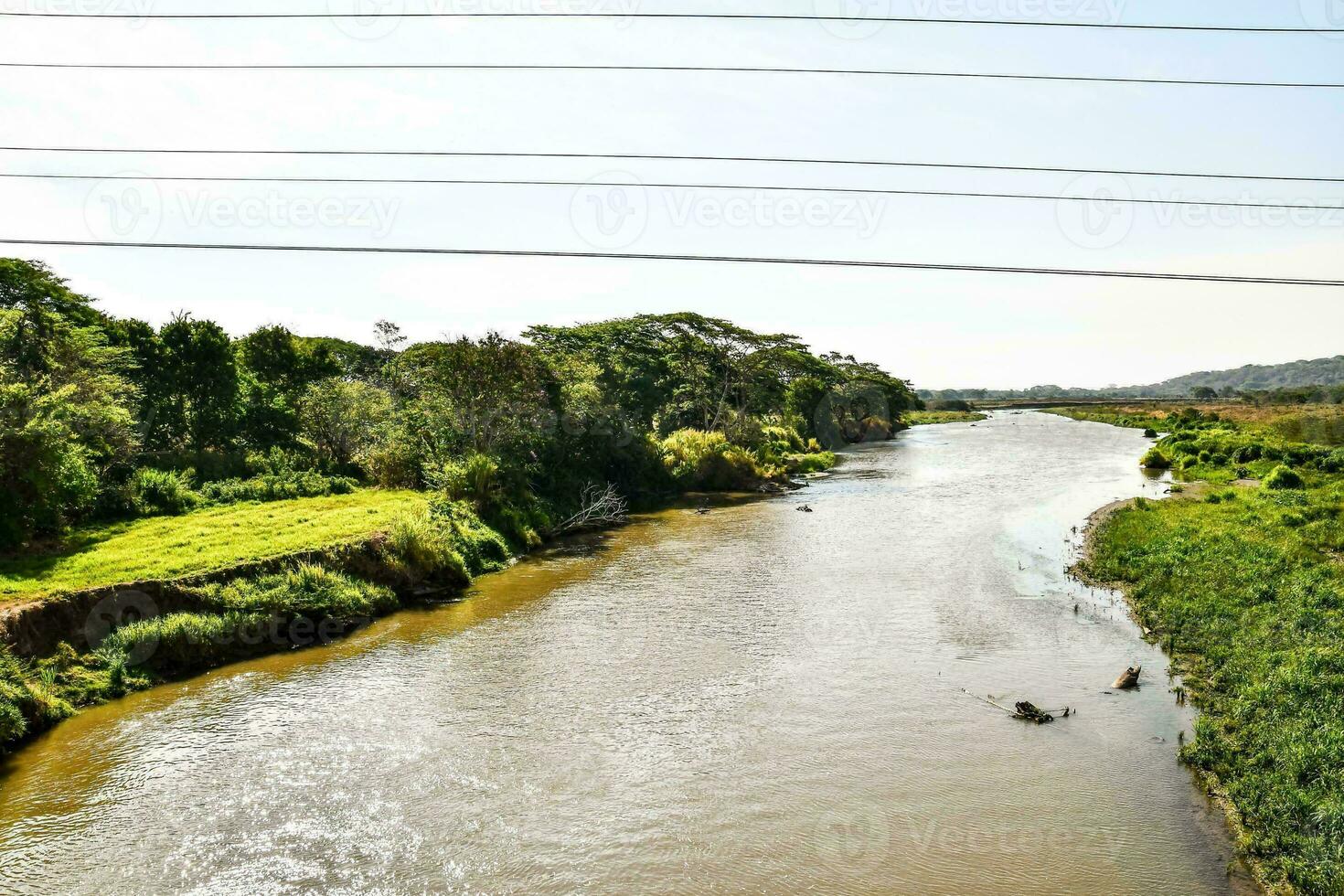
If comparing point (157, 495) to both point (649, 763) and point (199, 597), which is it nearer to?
point (199, 597)

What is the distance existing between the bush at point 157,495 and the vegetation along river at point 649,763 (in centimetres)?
879

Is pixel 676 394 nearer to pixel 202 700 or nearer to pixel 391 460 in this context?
pixel 391 460

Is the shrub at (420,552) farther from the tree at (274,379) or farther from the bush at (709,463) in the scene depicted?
the bush at (709,463)

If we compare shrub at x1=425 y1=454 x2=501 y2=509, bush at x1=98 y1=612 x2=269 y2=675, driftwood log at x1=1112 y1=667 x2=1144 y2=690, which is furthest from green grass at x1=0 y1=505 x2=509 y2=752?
driftwood log at x1=1112 y1=667 x2=1144 y2=690

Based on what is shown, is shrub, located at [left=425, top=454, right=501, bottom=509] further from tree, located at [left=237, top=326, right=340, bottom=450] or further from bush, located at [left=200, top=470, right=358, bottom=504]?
tree, located at [left=237, top=326, right=340, bottom=450]

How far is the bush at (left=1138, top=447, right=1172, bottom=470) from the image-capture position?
166ft

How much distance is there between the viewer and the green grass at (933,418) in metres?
124

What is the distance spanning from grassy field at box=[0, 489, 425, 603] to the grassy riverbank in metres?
19.0

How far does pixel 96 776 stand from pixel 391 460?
18595mm

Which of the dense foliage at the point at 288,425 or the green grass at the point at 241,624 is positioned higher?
the dense foliage at the point at 288,425

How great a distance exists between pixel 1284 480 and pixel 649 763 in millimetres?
33957

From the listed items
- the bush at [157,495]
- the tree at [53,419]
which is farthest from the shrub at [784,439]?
the tree at [53,419]

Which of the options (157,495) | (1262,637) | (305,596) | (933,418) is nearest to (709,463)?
(157,495)

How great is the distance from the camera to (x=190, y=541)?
18.6 m
